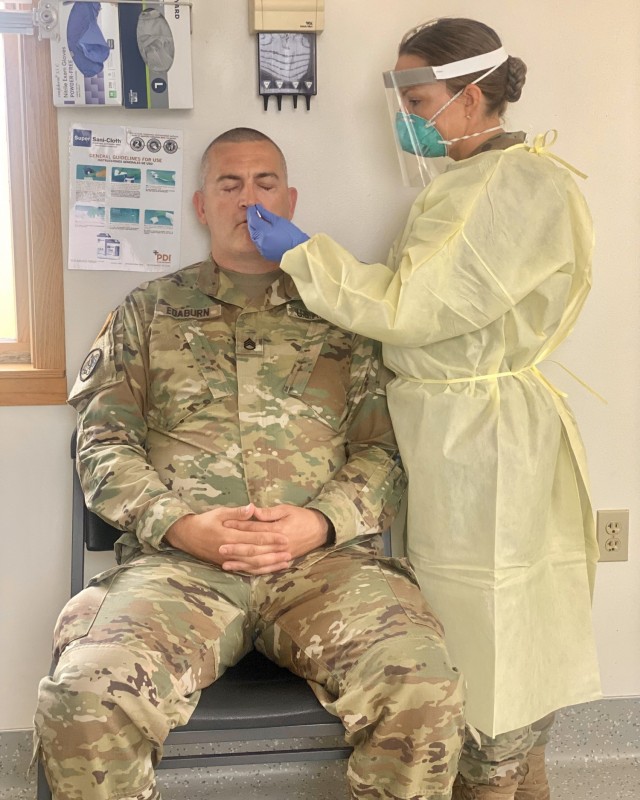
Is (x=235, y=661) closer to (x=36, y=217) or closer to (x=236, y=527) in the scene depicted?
(x=236, y=527)

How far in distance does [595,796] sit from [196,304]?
144cm

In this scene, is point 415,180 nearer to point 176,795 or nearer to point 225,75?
point 225,75

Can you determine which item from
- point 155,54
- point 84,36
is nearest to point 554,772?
point 155,54

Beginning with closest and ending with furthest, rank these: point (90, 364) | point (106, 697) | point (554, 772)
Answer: point (106, 697)
point (90, 364)
point (554, 772)

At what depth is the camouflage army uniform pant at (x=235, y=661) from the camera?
1.44m

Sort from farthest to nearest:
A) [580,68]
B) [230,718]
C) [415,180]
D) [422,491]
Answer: [580,68] < [415,180] < [422,491] < [230,718]

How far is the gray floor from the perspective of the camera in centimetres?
216

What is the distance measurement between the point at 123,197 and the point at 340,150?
1.63ft

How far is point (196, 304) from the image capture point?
78.5 inches

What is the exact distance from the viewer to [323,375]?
1.97m

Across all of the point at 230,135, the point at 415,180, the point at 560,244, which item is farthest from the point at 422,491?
the point at 230,135

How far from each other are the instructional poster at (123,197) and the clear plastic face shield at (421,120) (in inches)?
19.2

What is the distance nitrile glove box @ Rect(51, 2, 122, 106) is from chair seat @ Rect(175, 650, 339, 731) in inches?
48.4

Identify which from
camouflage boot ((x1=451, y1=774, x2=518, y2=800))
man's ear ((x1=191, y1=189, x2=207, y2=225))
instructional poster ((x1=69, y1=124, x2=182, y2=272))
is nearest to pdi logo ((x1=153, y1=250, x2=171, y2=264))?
instructional poster ((x1=69, y1=124, x2=182, y2=272))
